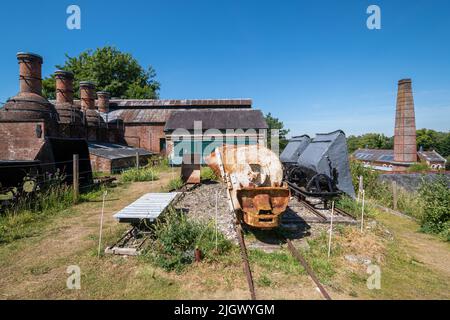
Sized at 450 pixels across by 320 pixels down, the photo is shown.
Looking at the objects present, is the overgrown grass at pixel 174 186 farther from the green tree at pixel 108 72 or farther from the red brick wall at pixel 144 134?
the green tree at pixel 108 72

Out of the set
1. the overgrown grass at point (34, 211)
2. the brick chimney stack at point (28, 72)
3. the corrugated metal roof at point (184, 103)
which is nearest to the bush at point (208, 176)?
the overgrown grass at point (34, 211)

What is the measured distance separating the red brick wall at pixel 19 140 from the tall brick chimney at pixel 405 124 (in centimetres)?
2905

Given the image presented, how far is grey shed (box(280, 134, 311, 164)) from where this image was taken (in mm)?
14086

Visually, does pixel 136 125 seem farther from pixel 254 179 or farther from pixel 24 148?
pixel 254 179

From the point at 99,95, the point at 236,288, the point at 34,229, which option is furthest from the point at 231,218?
the point at 99,95

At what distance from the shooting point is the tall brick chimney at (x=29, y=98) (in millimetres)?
13564

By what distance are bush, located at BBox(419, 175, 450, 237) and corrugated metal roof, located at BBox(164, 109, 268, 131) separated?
17240mm

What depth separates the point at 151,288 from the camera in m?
3.80

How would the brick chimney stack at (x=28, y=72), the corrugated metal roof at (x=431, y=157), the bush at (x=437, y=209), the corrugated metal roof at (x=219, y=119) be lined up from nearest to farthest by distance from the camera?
the bush at (x=437, y=209) → the brick chimney stack at (x=28, y=72) → the corrugated metal roof at (x=219, y=119) → the corrugated metal roof at (x=431, y=157)

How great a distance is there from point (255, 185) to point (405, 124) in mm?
25024

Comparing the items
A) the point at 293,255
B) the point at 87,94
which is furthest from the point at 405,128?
the point at 87,94

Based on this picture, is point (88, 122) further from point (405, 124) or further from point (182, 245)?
point (405, 124)

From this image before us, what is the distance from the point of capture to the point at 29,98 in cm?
1445

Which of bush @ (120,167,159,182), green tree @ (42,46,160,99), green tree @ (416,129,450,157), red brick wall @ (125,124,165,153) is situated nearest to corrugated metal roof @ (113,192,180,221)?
bush @ (120,167,159,182)
